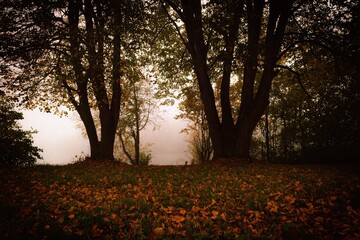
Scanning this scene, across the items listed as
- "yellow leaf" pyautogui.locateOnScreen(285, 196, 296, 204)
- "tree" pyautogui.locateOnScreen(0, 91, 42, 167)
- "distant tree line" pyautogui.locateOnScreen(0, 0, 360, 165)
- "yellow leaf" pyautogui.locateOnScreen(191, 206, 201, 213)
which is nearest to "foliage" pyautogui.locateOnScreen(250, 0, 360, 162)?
"distant tree line" pyautogui.locateOnScreen(0, 0, 360, 165)

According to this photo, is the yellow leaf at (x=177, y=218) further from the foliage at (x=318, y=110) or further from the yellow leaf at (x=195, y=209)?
the foliage at (x=318, y=110)

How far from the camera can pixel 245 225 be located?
170 inches

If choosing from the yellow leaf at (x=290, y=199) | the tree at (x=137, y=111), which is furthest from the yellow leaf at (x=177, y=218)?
the tree at (x=137, y=111)

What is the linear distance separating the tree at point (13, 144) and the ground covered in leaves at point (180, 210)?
246 inches

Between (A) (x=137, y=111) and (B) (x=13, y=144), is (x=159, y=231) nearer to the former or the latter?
(B) (x=13, y=144)

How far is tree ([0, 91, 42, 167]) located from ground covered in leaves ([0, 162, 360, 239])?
6.25 m

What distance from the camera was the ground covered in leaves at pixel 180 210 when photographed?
3.97m

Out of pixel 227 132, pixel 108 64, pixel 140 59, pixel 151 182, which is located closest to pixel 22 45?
pixel 108 64

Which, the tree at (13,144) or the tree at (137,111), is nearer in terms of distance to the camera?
the tree at (13,144)

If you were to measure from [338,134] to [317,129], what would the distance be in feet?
4.61

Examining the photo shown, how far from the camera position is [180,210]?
16.4 feet

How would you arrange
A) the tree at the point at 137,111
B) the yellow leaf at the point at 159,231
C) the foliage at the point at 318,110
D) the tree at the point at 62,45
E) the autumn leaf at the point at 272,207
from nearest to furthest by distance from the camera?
the yellow leaf at the point at 159,231 → the autumn leaf at the point at 272,207 → the tree at the point at 62,45 → the foliage at the point at 318,110 → the tree at the point at 137,111

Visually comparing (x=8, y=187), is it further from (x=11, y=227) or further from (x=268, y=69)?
(x=268, y=69)

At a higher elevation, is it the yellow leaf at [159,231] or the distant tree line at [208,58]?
the distant tree line at [208,58]
